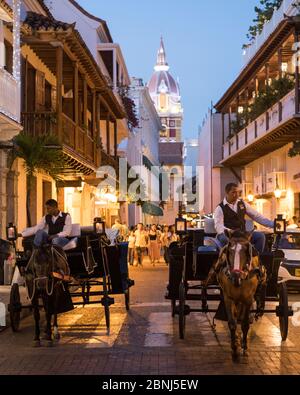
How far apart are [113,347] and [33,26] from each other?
1242cm

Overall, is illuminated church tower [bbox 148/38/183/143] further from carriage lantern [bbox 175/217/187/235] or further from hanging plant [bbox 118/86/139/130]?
carriage lantern [bbox 175/217/187/235]

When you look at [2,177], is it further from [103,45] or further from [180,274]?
[103,45]

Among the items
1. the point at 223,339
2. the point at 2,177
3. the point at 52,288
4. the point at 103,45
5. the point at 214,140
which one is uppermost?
the point at 103,45

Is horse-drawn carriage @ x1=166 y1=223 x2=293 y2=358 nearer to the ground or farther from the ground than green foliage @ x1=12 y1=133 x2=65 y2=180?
nearer to the ground

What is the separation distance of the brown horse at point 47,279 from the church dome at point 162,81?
160548 millimetres

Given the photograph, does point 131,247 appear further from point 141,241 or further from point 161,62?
point 161,62

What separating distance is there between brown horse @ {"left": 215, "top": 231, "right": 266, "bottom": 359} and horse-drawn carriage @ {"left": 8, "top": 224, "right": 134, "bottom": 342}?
248 centimetres

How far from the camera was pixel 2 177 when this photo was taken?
2077cm

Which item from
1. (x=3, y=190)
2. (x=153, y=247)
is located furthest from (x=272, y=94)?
(x=3, y=190)

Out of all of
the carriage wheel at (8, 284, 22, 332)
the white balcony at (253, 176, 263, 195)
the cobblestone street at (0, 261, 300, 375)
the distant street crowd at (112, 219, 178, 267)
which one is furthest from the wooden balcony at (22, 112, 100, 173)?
the white balcony at (253, 176, 263, 195)

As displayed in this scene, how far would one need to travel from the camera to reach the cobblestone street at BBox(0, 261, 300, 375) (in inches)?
358

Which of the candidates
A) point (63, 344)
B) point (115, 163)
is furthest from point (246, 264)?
point (115, 163)

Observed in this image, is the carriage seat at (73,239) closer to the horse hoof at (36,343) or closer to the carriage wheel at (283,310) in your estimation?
the horse hoof at (36,343)

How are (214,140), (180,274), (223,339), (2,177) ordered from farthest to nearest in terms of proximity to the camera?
(214,140)
(2,177)
(180,274)
(223,339)
